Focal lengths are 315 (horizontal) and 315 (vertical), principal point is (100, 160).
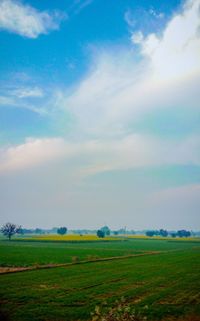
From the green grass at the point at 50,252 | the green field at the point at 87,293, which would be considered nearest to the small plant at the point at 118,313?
the green field at the point at 87,293

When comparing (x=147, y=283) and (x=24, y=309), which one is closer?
(x=24, y=309)

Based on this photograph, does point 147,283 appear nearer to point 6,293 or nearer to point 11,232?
point 6,293

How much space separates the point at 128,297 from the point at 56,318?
679 centimetres

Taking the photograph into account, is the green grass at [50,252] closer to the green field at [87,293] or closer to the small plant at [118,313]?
the green field at [87,293]

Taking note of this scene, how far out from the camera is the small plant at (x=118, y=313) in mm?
16547

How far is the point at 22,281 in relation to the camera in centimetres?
2967

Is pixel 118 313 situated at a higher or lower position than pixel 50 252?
lower

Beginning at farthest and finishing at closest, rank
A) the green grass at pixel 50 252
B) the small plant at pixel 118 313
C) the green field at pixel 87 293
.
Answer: the green grass at pixel 50 252 → the green field at pixel 87 293 → the small plant at pixel 118 313

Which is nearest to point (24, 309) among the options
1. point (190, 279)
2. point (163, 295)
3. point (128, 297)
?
point (128, 297)

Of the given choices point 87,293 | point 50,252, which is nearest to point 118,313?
point 87,293

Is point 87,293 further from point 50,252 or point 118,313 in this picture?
point 50,252

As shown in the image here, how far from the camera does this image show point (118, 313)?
17891 millimetres

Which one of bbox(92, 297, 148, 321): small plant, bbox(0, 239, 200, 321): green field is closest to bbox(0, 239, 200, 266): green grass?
bbox(0, 239, 200, 321): green field

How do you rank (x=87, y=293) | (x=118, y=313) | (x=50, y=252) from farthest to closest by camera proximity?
(x=50, y=252)
(x=87, y=293)
(x=118, y=313)
